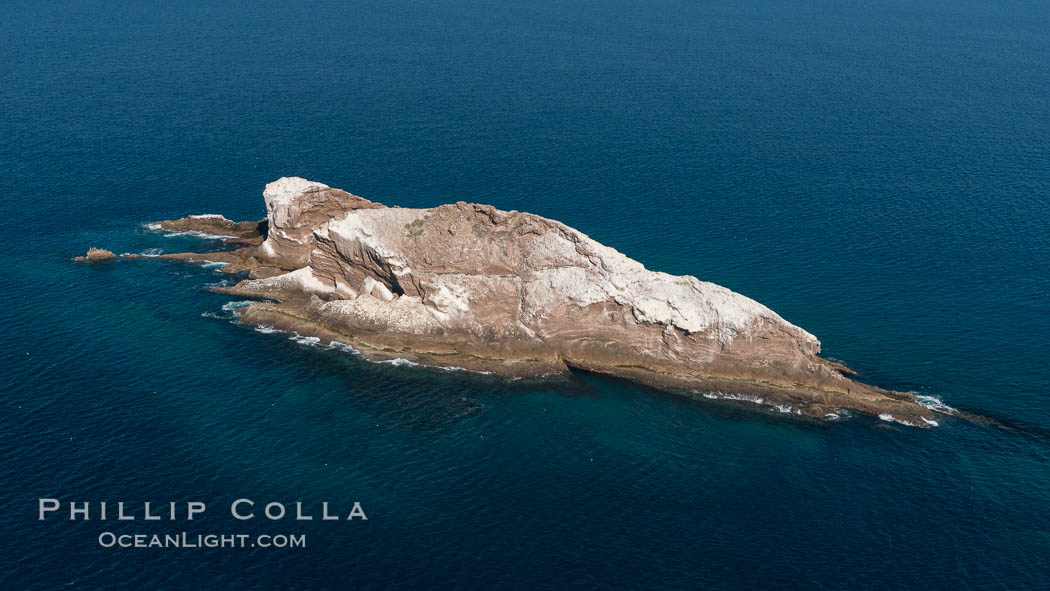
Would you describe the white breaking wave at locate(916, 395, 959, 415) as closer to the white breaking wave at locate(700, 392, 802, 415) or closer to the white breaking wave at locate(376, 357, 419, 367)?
the white breaking wave at locate(700, 392, 802, 415)

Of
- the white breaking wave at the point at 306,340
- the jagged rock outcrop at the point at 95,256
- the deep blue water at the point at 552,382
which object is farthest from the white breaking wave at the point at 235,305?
the jagged rock outcrop at the point at 95,256

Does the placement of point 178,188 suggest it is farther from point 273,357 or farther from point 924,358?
point 924,358

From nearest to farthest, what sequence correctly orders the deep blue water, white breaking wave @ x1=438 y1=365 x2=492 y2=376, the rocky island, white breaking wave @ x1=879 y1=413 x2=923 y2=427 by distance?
the deep blue water < white breaking wave @ x1=879 y1=413 x2=923 y2=427 < the rocky island < white breaking wave @ x1=438 y1=365 x2=492 y2=376

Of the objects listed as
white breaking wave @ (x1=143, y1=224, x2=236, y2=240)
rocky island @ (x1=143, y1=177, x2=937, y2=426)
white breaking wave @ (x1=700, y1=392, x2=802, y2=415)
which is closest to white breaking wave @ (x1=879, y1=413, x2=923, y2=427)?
rocky island @ (x1=143, y1=177, x2=937, y2=426)

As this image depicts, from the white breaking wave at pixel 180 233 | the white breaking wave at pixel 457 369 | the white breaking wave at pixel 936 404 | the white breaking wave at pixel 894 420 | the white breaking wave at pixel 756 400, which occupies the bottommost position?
the white breaking wave at pixel 180 233

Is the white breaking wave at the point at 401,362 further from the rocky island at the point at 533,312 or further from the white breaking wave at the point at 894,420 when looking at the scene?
the white breaking wave at the point at 894,420

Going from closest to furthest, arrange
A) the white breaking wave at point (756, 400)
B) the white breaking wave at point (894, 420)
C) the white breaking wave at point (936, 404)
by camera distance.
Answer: the white breaking wave at point (894, 420)
the white breaking wave at point (936, 404)
the white breaking wave at point (756, 400)

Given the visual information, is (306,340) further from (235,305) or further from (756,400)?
(756,400)
